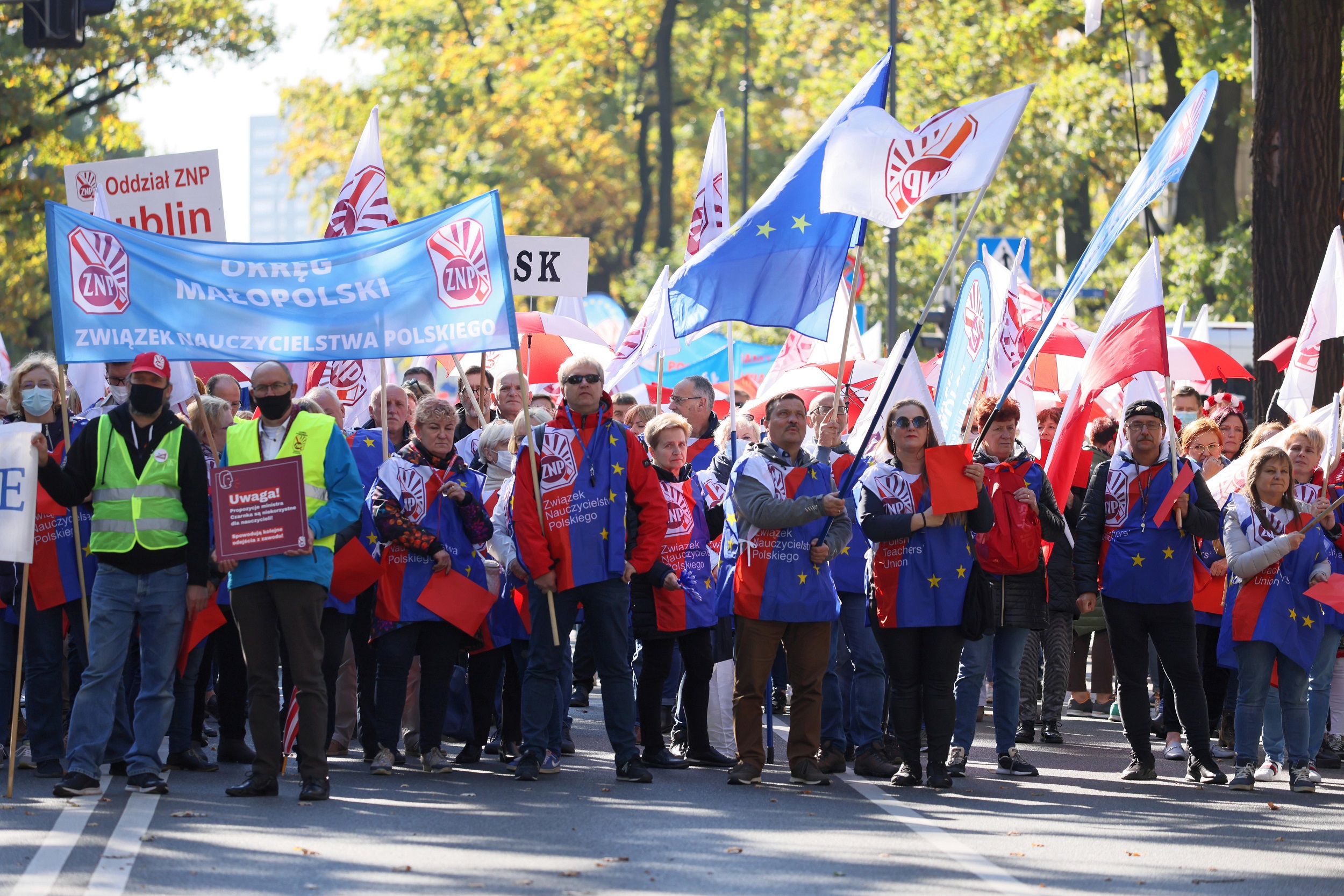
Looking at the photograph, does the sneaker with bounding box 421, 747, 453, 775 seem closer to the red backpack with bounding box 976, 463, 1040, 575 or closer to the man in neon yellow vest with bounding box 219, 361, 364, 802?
the man in neon yellow vest with bounding box 219, 361, 364, 802

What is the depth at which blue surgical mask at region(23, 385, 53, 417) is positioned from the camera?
29.7 feet

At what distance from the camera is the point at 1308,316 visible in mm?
12609

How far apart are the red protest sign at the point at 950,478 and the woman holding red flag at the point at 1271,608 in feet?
5.27

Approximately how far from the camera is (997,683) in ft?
31.7

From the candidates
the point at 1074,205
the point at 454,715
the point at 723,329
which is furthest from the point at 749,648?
the point at 1074,205

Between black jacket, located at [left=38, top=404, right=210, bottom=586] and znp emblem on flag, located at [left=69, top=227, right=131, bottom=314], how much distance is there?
65 cm

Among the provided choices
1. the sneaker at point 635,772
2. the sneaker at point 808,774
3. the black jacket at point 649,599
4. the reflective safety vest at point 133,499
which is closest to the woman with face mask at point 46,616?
the reflective safety vest at point 133,499

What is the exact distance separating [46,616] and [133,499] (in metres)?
1.18

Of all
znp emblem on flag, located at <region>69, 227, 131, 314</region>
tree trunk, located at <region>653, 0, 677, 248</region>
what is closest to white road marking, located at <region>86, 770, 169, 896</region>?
znp emblem on flag, located at <region>69, 227, 131, 314</region>

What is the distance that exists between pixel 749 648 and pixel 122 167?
20.9 feet

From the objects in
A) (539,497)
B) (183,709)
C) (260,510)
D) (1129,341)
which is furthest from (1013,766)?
(183,709)

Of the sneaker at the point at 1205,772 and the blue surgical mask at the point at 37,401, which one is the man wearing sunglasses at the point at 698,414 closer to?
the sneaker at the point at 1205,772

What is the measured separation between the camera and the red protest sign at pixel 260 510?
26.2 feet

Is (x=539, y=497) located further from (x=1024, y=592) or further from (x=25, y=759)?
(x=25, y=759)
